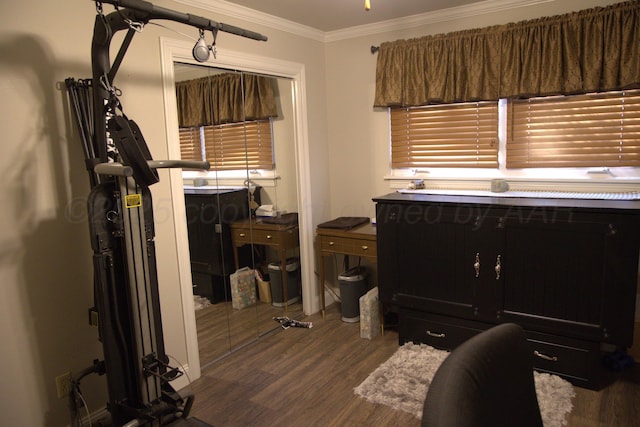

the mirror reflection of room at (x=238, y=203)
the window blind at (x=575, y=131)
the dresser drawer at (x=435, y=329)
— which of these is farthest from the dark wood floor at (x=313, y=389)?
the window blind at (x=575, y=131)

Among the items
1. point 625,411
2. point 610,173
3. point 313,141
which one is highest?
point 313,141

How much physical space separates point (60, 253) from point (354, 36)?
9.17ft

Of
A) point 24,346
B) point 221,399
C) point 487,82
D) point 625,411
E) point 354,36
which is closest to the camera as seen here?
point 24,346

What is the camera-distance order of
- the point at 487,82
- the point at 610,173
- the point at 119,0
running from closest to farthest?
the point at 119,0 → the point at 610,173 → the point at 487,82

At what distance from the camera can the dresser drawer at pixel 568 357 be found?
2539 mm

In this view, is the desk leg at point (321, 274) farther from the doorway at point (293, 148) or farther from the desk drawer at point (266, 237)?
the desk drawer at point (266, 237)

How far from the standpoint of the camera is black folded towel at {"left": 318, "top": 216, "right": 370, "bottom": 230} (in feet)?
11.7

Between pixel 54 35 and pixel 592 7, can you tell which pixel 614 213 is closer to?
pixel 592 7

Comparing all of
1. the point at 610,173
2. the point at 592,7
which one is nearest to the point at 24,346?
the point at 610,173

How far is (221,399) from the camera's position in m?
2.62

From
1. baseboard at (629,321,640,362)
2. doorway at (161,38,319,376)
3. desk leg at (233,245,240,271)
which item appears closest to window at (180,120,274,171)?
doorway at (161,38,319,376)

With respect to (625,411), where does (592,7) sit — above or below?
above

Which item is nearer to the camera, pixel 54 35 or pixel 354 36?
pixel 54 35

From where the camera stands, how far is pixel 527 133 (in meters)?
3.10
